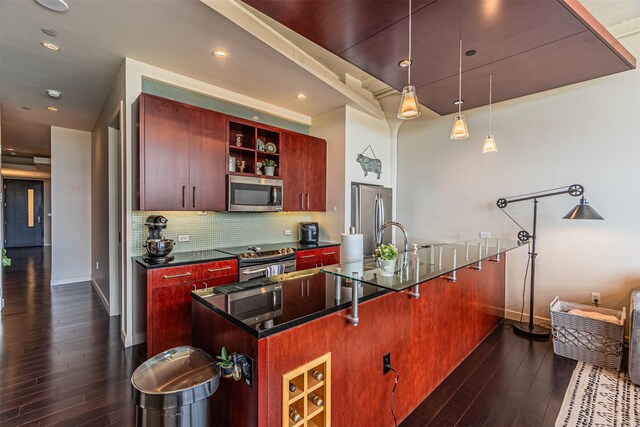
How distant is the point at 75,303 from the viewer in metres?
4.20

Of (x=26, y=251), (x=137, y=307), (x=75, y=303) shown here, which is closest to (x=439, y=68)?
(x=137, y=307)

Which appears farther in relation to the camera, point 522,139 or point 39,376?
point 522,139

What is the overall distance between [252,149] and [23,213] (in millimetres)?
10516

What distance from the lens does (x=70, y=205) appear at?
521 cm

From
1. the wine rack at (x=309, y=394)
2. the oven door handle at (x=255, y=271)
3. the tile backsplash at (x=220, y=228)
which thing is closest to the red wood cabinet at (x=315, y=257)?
the oven door handle at (x=255, y=271)

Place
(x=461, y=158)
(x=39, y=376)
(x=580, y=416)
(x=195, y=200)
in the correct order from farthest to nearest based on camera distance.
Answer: (x=461, y=158), (x=195, y=200), (x=39, y=376), (x=580, y=416)

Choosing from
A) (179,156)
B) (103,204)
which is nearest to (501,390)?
(179,156)

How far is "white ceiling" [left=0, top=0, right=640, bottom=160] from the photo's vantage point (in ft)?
7.32

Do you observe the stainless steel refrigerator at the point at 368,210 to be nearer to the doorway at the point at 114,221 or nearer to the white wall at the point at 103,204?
the white wall at the point at 103,204

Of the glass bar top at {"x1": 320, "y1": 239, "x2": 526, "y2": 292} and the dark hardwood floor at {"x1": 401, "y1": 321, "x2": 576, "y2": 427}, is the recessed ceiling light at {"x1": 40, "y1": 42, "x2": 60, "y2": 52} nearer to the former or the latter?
the glass bar top at {"x1": 320, "y1": 239, "x2": 526, "y2": 292}

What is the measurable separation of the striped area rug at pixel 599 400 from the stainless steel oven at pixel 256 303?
6.95ft

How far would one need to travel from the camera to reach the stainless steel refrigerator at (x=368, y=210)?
4.23 meters

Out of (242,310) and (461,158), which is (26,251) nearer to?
(242,310)

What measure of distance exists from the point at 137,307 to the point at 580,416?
3842 millimetres
